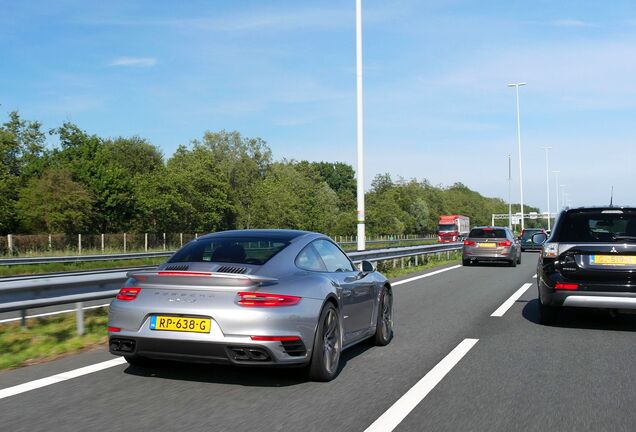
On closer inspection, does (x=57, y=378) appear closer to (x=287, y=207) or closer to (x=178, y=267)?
(x=178, y=267)

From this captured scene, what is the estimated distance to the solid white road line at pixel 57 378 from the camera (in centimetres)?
547

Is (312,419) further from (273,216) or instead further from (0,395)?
(273,216)

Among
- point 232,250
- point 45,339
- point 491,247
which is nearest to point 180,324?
point 232,250

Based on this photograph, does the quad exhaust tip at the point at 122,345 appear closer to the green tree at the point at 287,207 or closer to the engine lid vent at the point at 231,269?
the engine lid vent at the point at 231,269

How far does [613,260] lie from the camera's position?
28.7 feet

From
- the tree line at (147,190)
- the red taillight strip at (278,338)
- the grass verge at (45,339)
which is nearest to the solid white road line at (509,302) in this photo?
the grass verge at (45,339)

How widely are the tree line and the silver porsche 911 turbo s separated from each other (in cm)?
4507

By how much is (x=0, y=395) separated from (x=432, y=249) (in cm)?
2329

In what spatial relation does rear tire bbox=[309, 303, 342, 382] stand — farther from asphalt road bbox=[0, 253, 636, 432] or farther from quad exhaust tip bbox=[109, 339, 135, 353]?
quad exhaust tip bbox=[109, 339, 135, 353]

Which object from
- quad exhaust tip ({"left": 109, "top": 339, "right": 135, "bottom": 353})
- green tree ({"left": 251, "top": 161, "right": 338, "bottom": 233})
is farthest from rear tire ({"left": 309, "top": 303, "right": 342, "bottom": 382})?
green tree ({"left": 251, "top": 161, "right": 338, "bottom": 233})

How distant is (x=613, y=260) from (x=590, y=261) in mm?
270

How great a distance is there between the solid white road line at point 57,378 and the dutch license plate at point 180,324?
1.15m

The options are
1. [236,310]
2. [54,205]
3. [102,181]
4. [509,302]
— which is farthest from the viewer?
[102,181]

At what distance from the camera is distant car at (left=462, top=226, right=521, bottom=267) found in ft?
80.2
